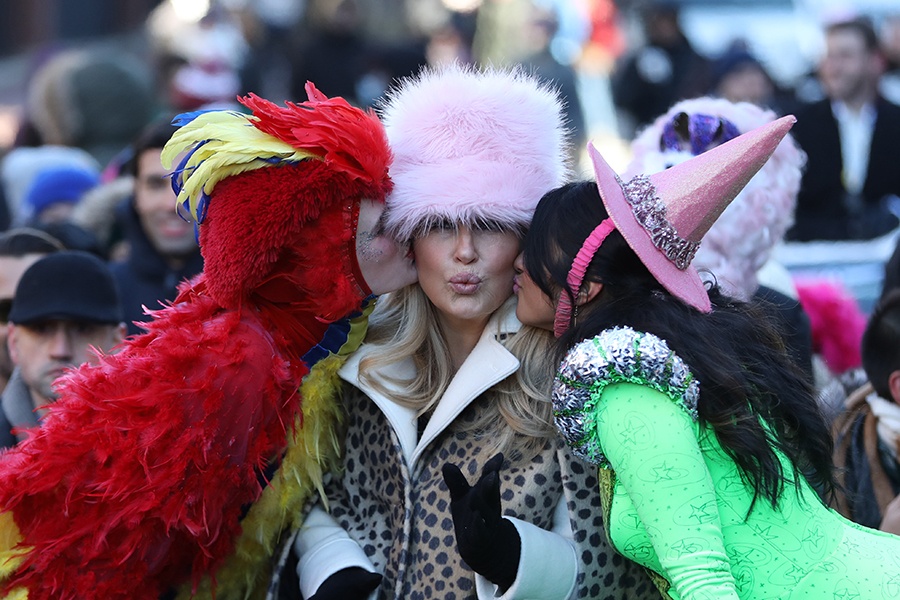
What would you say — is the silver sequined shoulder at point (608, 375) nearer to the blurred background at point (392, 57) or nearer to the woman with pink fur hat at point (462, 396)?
the woman with pink fur hat at point (462, 396)

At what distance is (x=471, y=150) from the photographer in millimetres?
2932

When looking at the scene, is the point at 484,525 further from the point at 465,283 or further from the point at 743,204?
the point at 743,204

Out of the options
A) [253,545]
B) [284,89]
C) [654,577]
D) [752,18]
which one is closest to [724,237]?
[654,577]

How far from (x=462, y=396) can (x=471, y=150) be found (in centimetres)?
59

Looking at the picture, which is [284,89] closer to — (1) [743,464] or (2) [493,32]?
(2) [493,32]

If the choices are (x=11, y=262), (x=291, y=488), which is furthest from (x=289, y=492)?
(x=11, y=262)

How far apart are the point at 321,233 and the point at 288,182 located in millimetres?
154

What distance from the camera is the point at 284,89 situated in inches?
456

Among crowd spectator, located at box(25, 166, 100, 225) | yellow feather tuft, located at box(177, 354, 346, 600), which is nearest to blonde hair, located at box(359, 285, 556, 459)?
yellow feather tuft, located at box(177, 354, 346, 600)

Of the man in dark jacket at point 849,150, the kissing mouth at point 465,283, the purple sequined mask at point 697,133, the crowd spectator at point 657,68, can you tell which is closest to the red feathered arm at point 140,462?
the kissing mouth at point 465,283

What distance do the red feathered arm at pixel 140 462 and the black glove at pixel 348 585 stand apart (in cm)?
28

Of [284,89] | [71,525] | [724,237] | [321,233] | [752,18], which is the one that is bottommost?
[284,89]

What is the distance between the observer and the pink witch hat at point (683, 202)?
259 cm

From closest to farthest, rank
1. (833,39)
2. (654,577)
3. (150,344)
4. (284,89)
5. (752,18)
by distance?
(654,577)
(150,344)
(833,39)
(752,18)
(284,89)
